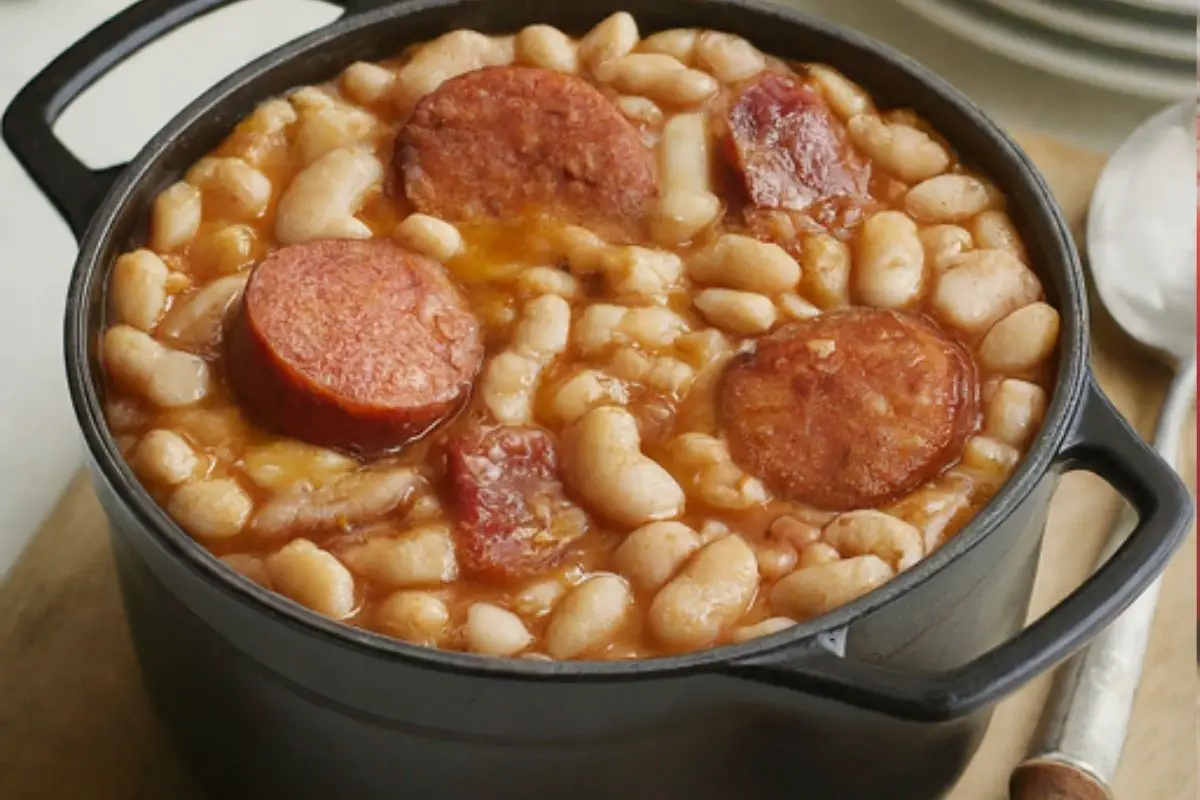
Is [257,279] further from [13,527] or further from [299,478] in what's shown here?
[13,527]

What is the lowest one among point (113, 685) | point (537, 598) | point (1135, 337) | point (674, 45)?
point (113, 685)

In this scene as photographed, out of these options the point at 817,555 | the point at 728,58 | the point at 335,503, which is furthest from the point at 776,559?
the point at 728,58

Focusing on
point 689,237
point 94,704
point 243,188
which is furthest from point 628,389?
point 94,704

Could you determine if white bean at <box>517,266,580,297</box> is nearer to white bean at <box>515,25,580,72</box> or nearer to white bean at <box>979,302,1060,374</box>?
white bean at <box>515,25,580,72</box>

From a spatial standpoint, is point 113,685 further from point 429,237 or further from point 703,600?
point 703,600

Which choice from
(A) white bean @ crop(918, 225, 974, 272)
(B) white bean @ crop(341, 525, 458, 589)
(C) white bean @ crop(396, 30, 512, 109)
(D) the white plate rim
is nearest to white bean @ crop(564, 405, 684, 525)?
(B) white bean @ crop(341, 525, 458, 589)

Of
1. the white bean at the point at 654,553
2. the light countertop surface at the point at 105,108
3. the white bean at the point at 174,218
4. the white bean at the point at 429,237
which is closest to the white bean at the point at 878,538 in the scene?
the white bean at the point at 654,553

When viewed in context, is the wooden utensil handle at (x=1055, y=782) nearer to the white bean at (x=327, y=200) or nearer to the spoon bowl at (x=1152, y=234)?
the spoon bowl at (x=1152, y=234)
